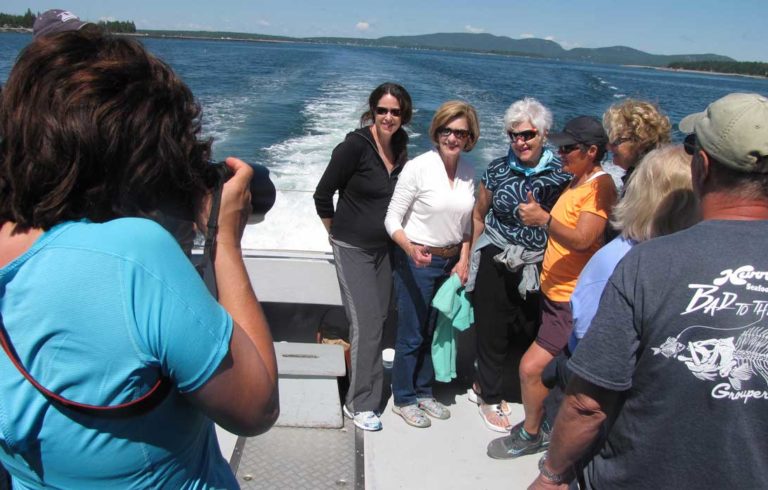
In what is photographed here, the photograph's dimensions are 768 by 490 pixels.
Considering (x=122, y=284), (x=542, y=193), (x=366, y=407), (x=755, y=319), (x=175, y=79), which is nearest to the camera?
(x=122, y=284)

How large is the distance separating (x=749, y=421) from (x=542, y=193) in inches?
54.3

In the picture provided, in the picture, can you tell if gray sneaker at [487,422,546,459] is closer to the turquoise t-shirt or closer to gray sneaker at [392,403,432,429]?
gray sneaker at [392,403,432,429]

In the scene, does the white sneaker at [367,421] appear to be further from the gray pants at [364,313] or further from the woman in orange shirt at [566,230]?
the woman in orange shirt at [566,230]

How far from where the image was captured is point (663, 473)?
104 cm

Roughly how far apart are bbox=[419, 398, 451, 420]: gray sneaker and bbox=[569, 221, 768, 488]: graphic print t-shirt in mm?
1484

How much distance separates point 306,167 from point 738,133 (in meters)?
5.56

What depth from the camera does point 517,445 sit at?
7.54ft

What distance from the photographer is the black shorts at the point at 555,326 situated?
2.09 metres

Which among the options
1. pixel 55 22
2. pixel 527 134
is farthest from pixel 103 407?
pixel 527 134

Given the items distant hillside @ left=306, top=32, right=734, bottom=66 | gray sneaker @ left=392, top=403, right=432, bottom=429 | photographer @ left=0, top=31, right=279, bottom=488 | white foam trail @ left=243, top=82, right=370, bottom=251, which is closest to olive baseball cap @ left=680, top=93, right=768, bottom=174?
photographer @ left=0, top=31, right=279, bottom=488

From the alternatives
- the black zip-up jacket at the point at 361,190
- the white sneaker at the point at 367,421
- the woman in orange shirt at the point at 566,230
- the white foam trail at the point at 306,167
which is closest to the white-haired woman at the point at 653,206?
the woman in orange shirt at the point at 566,230

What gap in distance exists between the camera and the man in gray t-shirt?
37.6 inches

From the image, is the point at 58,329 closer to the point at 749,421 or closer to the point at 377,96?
the point at 749,421

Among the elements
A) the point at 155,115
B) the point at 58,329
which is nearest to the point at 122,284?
the point at 58,329
